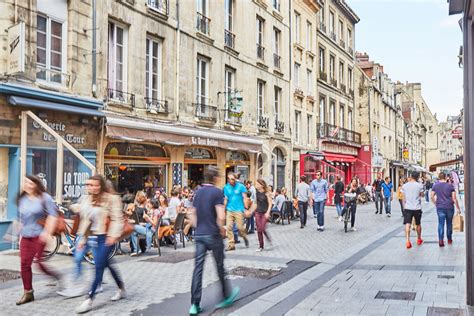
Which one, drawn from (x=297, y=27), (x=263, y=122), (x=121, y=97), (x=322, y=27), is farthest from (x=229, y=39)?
(x=322, y=27)

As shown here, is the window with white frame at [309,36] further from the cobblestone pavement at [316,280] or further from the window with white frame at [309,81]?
the cobblestone pavement at [316,280]

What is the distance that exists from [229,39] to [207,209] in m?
14.8

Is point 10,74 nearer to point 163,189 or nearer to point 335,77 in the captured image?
point 163,189

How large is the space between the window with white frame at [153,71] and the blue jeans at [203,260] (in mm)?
9654

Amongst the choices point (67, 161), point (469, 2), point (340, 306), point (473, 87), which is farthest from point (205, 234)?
point (67, 161)

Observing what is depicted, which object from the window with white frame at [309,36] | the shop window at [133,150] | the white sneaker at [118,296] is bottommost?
the white sneaker at [118,296]

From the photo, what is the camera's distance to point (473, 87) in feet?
16.7

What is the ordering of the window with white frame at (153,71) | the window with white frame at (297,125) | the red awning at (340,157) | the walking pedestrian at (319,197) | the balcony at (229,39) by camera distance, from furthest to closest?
the red awning at (340,157) → the window with white frame at (297,125) → the balcony at (229,39) → the window with white frame at (153,71) → the walking pedestrian at (319,197)

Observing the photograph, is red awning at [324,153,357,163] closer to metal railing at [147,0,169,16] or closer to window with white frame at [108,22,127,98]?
metal railing at [147,0,169,16]

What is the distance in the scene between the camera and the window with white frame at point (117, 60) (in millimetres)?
13461

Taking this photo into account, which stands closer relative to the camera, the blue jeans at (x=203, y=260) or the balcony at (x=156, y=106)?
the blue jeans at (x=203, y=260)

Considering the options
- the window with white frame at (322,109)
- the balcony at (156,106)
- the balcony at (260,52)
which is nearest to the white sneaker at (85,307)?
the balcony at (156,106)

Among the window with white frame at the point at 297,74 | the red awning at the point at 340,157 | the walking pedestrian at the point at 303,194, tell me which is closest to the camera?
the walking pedestrian at the point at 303,194

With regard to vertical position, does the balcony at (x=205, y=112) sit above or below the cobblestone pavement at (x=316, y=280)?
above
